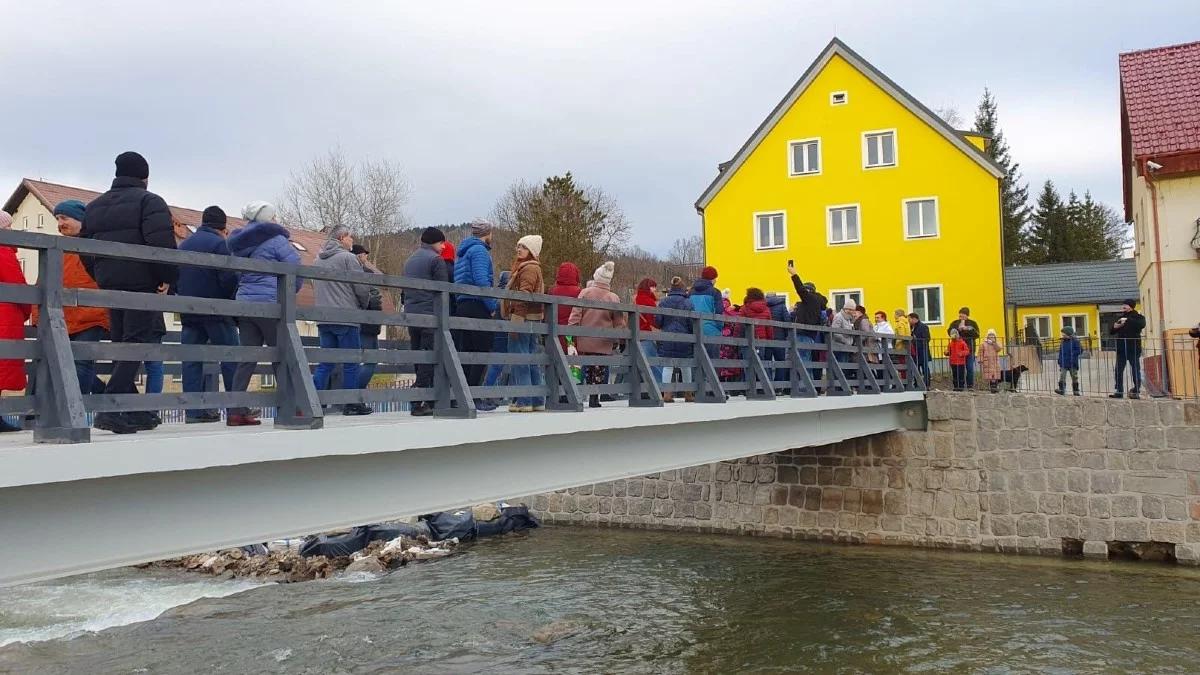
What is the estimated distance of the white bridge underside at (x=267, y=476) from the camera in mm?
4363

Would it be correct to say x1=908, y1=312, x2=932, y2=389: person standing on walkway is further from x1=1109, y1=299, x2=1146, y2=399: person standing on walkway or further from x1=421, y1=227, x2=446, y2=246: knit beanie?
x1=421, y1=227, x2=446, y2=246: knit beanie

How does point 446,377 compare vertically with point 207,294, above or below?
below

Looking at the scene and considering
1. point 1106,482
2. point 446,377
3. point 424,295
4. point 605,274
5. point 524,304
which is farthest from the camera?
point 1106,482

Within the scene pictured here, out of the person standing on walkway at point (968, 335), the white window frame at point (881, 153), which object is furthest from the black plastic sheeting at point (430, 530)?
the white window frame at point (881, 153)

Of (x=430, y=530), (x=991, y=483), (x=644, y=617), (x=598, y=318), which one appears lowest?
(x=644, y=617)

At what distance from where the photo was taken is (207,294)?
19.6ft

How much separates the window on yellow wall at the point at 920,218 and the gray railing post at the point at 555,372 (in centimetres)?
2051

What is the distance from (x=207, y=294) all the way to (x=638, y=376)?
13.3 ft

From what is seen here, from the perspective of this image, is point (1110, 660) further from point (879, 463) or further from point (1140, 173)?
point (1140, 173)

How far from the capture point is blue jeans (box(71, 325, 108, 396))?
5180mm

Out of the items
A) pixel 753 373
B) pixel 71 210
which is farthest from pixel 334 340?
pixel 753 373

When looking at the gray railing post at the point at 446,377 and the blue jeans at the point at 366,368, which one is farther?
the blue jeans at the point at 366,368

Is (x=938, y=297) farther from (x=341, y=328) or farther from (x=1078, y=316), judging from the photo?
(x=341, y=328)

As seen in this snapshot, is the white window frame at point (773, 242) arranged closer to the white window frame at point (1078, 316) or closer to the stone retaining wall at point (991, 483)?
the stone retaining wall at point (991, 483)
